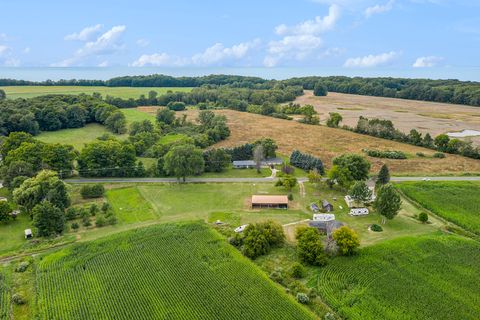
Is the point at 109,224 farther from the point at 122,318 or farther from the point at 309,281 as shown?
the point at 309,281

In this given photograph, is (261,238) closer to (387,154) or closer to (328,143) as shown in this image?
(387,154)

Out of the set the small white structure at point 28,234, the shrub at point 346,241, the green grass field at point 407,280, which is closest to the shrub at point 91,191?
the small white structure at point 28,234

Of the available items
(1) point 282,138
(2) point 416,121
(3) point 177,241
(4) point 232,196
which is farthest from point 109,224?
(2) point 416,121

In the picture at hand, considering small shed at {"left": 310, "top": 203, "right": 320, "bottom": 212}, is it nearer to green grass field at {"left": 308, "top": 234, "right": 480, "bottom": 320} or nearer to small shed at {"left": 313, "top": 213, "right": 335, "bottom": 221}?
small shed at {"left": 313, "top": 213, "right": 335, "bottom": 221}

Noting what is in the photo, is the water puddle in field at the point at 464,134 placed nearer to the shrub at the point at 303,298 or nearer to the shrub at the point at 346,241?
the shrub at the point at 346,241

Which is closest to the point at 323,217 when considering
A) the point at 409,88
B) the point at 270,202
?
the point at 270,202

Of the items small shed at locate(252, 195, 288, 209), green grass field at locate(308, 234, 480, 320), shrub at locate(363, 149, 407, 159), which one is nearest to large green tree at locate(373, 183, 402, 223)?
green grass field at locate(308, 234, 480, 320)
